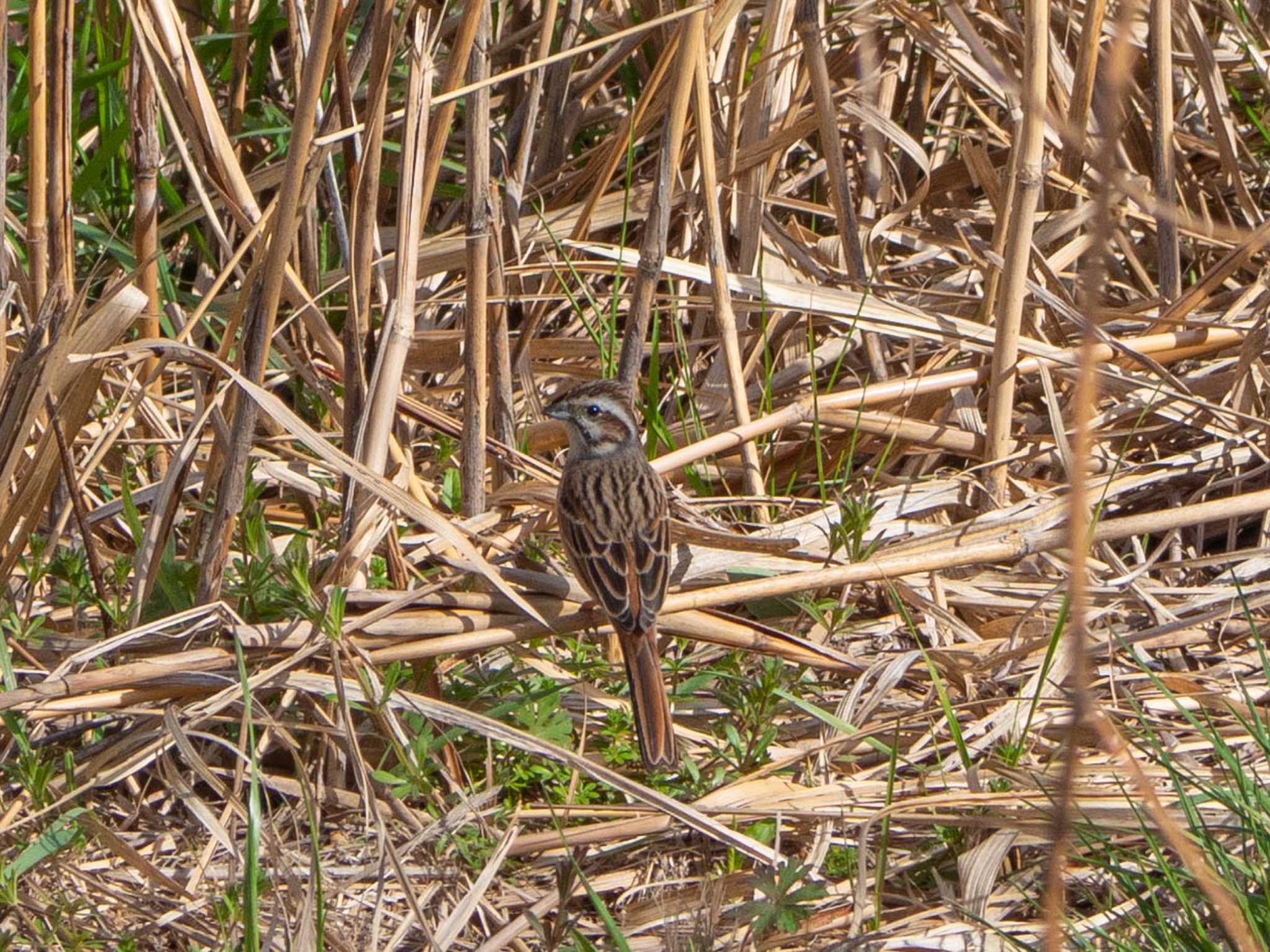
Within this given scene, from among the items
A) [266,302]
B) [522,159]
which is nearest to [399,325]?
[266,302]

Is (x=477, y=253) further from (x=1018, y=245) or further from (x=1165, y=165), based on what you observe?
(x=1165, y=165)

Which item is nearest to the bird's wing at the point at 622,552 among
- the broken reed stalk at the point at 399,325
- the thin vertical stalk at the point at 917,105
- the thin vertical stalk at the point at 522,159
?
the broken reed stalk at the point at 399,325

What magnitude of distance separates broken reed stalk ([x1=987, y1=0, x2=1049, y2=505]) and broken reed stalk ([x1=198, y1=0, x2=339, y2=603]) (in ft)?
5.51

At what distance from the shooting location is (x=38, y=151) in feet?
11.6

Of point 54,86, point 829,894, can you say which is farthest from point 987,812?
point 54,86

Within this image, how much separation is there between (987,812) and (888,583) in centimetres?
71

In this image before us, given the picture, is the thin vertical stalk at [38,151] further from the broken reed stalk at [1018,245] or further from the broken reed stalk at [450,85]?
the broken reed stalk at [1018,245]

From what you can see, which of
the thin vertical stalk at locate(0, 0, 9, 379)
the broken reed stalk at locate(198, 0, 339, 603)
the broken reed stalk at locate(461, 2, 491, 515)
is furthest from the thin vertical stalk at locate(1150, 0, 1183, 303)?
the thin vertical stalk at locate(0, 0, 9, 379)

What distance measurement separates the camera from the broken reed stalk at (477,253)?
3.62m

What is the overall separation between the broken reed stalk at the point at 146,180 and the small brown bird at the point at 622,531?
111 centimetres

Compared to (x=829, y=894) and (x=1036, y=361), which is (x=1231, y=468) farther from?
(x=829, y=894)

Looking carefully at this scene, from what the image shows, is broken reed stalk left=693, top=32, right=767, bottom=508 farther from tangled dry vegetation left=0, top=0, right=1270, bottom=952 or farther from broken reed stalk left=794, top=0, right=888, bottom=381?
broken reed stalk left=794, top=0, right=888, bottom=381

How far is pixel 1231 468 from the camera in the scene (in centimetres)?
456

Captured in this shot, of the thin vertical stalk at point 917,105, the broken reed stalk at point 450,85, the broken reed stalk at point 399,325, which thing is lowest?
the broken reed stalk at point 399,325
